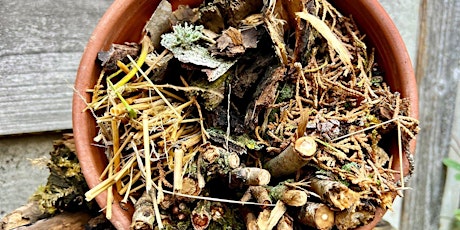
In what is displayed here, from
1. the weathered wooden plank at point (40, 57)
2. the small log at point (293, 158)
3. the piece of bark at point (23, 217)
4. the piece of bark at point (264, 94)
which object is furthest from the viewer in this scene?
the weathered wooden plank at point (40, 57)

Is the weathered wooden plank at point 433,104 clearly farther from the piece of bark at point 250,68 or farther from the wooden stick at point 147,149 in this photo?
the wooden stick at point 147,149

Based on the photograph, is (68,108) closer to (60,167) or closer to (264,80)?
(60,167)

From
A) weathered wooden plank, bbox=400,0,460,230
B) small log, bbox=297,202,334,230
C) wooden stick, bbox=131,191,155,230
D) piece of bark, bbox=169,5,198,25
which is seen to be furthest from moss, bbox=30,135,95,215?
weathered wooden plank, bbox=400,0,460,230

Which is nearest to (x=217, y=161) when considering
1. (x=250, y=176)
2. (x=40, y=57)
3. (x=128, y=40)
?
(x=250, y=176)

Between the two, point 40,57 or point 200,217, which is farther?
point 40,57

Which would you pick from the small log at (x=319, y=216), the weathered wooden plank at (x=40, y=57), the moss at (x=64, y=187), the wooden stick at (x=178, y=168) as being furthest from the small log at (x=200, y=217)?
the weathered wooden plank at (x=40, y=57)

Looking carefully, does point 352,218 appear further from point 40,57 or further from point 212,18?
point 40,57
